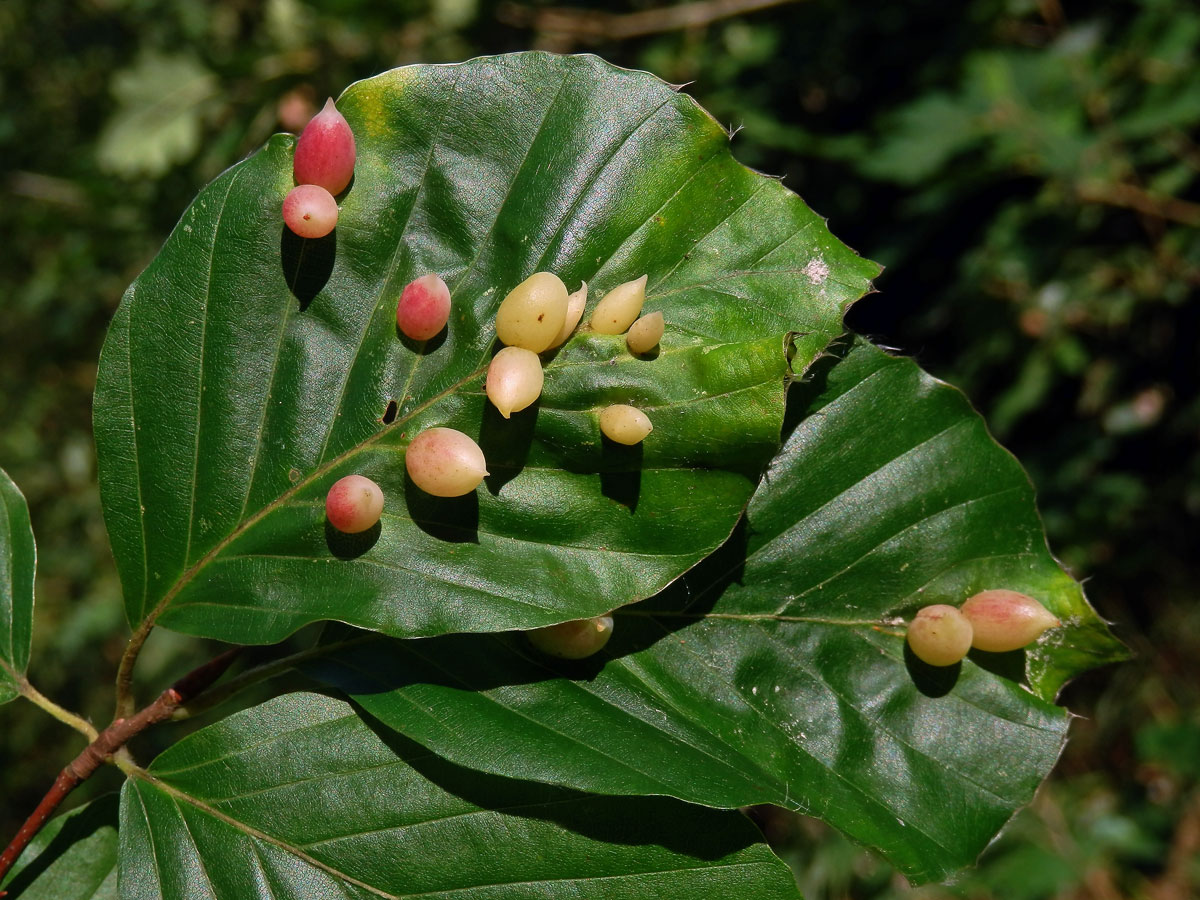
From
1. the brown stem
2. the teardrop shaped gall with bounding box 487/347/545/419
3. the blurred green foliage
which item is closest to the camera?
the teardrop shaped gall with bounding box 487/347/545/419

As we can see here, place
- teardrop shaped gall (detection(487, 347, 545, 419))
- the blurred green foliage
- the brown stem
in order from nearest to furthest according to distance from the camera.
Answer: teardrop shaped gall (detection(487, 347, 545, 419)) < the brown stem < the blurred green foliage

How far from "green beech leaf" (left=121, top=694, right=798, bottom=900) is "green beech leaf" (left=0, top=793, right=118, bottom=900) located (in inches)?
5.3

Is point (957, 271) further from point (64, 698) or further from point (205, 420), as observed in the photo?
point (64, 698)

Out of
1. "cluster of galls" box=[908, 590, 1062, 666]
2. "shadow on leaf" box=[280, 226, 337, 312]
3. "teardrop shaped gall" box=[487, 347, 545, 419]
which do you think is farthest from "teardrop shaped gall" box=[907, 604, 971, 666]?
"shadow on leaf" box=[280, 226, 337, 312]

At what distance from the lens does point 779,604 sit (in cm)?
112

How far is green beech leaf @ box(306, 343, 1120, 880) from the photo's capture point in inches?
39.6

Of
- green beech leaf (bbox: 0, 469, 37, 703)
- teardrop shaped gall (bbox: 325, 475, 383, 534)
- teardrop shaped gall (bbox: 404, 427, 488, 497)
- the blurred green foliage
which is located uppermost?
teardrop shaped gall (bbox: 404, 427, 488, 497)

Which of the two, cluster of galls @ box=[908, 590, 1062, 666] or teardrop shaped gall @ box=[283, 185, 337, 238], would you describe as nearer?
teardrop shaped gall @ box=[283, 185, 337, 238]

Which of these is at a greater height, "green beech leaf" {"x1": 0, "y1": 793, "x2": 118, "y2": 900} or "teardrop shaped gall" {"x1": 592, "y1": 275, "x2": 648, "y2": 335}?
"teardrop shaped gall" {"x1": 592, "y1": 275, "x2": 648, "y2": 335}

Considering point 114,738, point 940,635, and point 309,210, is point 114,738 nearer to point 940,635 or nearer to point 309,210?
point 309,210

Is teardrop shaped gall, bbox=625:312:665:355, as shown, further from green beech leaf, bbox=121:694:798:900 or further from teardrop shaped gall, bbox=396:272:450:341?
green beech leaf, bbox=121:694:798:900

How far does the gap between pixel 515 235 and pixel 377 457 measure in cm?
28

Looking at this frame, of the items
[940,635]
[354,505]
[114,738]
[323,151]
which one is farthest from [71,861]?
[940,635]

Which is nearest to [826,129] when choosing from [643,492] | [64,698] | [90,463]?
[643,492]
